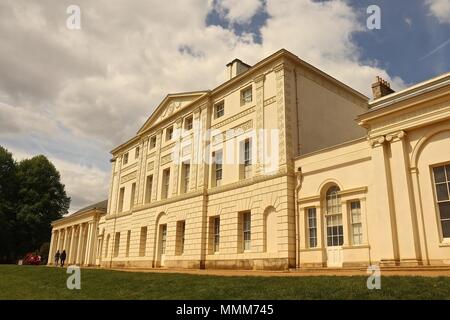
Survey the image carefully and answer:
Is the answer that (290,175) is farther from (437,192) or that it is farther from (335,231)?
(437,192)

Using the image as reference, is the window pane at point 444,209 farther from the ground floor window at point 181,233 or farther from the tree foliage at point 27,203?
the tree foliage at point 27,203

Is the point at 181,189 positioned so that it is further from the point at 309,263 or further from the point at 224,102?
the point at 309,263

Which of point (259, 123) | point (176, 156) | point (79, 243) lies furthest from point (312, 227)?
point (79, 243)

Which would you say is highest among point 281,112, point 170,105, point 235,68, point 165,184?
point 235,68

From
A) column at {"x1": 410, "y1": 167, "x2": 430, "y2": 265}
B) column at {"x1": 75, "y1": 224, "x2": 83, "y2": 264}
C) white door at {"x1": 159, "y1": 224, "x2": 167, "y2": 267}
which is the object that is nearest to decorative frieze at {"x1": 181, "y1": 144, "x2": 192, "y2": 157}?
white door at {"x1": 159, "y1": 224, "x2": 167, "y2": 267}

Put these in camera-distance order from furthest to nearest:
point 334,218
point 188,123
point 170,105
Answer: point 170,105, point 188,123, point 334,218

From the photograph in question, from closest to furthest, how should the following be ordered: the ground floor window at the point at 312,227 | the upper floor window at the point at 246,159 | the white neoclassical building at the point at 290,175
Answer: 1. the white neoclassical building at the point at 290,175
2. the ground floor window at the point at 312,227
3. the upper floor window at the point at 246,159

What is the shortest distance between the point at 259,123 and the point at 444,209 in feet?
33.1

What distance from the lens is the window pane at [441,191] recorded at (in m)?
13.1

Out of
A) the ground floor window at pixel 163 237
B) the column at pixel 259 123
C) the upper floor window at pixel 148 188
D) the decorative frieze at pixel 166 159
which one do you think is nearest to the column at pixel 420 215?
the column at pixel 259 123

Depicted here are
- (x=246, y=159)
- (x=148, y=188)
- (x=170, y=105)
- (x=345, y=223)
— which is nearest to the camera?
(x=345, y=223)

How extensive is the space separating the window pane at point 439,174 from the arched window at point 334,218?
409 cm

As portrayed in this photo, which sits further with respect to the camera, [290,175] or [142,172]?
[142,172]

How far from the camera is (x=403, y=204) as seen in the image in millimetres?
13758
